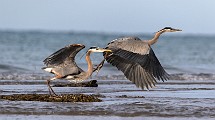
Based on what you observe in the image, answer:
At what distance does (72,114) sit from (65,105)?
3.21 feet

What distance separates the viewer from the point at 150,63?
12.5 m

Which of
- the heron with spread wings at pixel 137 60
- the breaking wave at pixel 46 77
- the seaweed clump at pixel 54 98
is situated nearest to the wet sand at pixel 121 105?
the seaweed clump at pixel 54 98

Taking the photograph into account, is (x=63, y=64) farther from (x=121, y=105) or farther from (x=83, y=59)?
(x=83, y=59)

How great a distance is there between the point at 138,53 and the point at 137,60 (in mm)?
147

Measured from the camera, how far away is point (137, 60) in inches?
490

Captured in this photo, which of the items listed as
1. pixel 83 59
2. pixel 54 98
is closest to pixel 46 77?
pixel 54 98

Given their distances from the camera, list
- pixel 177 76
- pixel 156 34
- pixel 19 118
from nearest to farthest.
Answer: pixel 19 118 → pixel 156 34 → pixel 177 76

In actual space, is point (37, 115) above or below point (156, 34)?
below

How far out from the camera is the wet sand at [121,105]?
32.7 feet

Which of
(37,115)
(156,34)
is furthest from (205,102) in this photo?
(37,115)

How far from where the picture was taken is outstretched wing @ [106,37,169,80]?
12.5 metres

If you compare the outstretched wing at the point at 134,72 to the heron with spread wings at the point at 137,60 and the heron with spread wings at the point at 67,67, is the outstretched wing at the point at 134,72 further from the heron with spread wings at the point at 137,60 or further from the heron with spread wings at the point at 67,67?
the heron with spread wings at the point at 67,67

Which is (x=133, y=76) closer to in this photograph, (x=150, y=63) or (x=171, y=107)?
(x=150, y=63)

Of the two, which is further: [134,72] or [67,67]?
[134,72]
